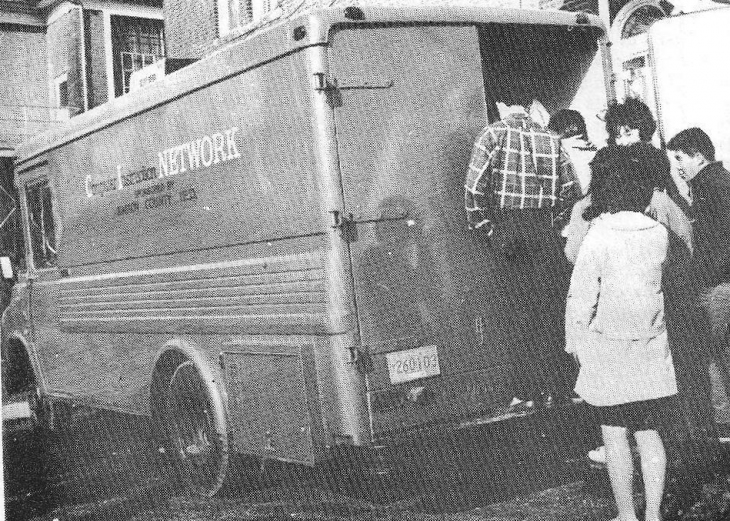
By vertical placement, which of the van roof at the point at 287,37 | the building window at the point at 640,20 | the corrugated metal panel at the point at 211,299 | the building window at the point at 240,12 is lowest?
the corrugated metal panel at the point at 211,299

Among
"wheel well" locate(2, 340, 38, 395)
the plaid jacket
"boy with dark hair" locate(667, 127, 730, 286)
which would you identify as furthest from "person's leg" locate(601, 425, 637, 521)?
"wheel well" locate(2, 340, 38, 395)

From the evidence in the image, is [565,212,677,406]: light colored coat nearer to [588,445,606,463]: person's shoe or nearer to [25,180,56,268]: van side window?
[588,445,606,463]: person's shoe

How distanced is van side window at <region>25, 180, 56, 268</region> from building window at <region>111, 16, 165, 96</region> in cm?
1744

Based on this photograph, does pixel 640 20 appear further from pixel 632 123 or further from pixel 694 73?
pixel 632 123

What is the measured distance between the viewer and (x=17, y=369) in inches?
333

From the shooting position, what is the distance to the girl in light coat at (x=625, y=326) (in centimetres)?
382

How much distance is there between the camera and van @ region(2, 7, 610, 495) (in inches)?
169

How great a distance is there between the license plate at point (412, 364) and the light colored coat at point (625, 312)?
2.78 feet

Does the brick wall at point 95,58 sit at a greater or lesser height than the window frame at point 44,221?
greater

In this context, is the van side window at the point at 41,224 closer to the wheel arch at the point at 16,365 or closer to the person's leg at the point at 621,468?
the wheel arch at the point at 16,365

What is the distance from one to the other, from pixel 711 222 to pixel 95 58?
71.7 ft

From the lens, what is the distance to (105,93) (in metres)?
24.0

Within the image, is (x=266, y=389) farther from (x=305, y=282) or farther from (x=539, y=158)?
(x=539, y=158)

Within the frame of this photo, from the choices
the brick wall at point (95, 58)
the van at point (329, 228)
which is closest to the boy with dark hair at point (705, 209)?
the van at point (329, 228)
